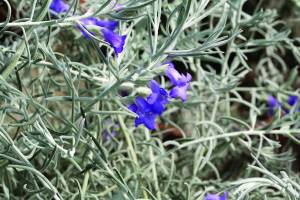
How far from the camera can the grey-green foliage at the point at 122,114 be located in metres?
0.88

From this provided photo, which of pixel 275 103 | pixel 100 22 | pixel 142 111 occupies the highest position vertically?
pixel 100 22

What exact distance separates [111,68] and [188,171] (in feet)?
2.55

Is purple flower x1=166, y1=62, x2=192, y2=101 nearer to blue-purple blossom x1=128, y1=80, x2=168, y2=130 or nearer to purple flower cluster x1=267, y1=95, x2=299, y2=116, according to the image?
blue-purple blossom x1=128, y1=80, x2=168, y2=130

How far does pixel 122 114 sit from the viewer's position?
37.5 inches

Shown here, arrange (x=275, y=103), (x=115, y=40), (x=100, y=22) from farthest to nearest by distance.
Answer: (x=275, y=103), (x=100, y=22), (x=115, y=40)

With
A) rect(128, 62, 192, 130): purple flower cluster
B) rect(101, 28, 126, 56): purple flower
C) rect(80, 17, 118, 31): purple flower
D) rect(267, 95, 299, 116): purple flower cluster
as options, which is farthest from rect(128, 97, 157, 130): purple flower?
rect(267, 95, 299, 116): purple flower cluster

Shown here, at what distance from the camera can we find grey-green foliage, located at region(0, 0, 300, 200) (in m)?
0.88

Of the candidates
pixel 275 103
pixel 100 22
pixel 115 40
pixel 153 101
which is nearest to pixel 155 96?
pixel 153 101

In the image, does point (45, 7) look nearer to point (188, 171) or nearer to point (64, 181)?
point (64, 181)

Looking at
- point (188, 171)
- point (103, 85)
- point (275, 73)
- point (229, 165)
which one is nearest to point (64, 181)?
point (103, 85)

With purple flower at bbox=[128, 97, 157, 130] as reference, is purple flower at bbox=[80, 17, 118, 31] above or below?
above

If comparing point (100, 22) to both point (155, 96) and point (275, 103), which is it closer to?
point (155, 96)

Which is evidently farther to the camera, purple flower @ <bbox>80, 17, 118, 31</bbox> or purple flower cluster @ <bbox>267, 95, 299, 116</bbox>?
purple flower cluster @ <bbox>267, 95, 299, 116</bbox>

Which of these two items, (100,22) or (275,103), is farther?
(275,103)
